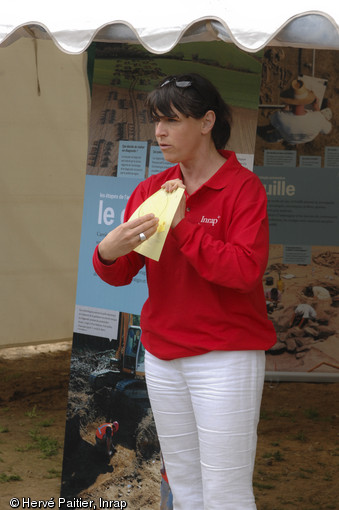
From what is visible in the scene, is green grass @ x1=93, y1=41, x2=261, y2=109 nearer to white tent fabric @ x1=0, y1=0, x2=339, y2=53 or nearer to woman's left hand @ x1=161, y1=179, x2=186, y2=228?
white tent fabric @ x1=0, y1=0, x2=339, y2=53

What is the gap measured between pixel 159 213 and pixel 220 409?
0.62 meters

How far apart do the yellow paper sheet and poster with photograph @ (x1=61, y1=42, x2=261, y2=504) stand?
3.59ft

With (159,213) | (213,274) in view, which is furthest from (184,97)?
(213,274)

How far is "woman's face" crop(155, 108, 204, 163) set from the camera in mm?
2119

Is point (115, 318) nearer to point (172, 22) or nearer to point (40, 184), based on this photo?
point (172, 22)

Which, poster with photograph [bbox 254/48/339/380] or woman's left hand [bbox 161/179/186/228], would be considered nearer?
woman's left hand [bbox 161/179/186/228]

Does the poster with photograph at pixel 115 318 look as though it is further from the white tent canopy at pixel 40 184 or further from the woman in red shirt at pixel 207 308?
the woman in red shirt at pixel 207 308

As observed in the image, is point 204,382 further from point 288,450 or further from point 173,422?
point 288,450

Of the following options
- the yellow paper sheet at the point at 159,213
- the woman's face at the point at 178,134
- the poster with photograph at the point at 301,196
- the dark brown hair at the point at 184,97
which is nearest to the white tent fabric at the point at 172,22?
the dark brown hair at the point at 184,97

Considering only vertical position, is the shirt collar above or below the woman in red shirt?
above

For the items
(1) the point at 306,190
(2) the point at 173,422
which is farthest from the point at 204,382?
(1) the point at 306,190

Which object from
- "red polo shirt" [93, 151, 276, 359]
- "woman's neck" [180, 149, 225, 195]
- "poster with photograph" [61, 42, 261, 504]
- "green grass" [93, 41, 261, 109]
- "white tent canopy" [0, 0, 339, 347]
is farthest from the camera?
"white tent canopy" [0, 0, 339, 347]

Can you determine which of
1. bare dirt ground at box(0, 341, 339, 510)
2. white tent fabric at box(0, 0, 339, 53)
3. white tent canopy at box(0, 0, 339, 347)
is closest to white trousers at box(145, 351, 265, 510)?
white tent fabric at box(0, 0, 339, 53)

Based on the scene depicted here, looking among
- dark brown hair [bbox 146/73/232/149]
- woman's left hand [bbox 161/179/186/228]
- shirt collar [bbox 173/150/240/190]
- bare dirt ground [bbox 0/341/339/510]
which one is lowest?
bare dirt ground [bbox 0/341/339/510]
